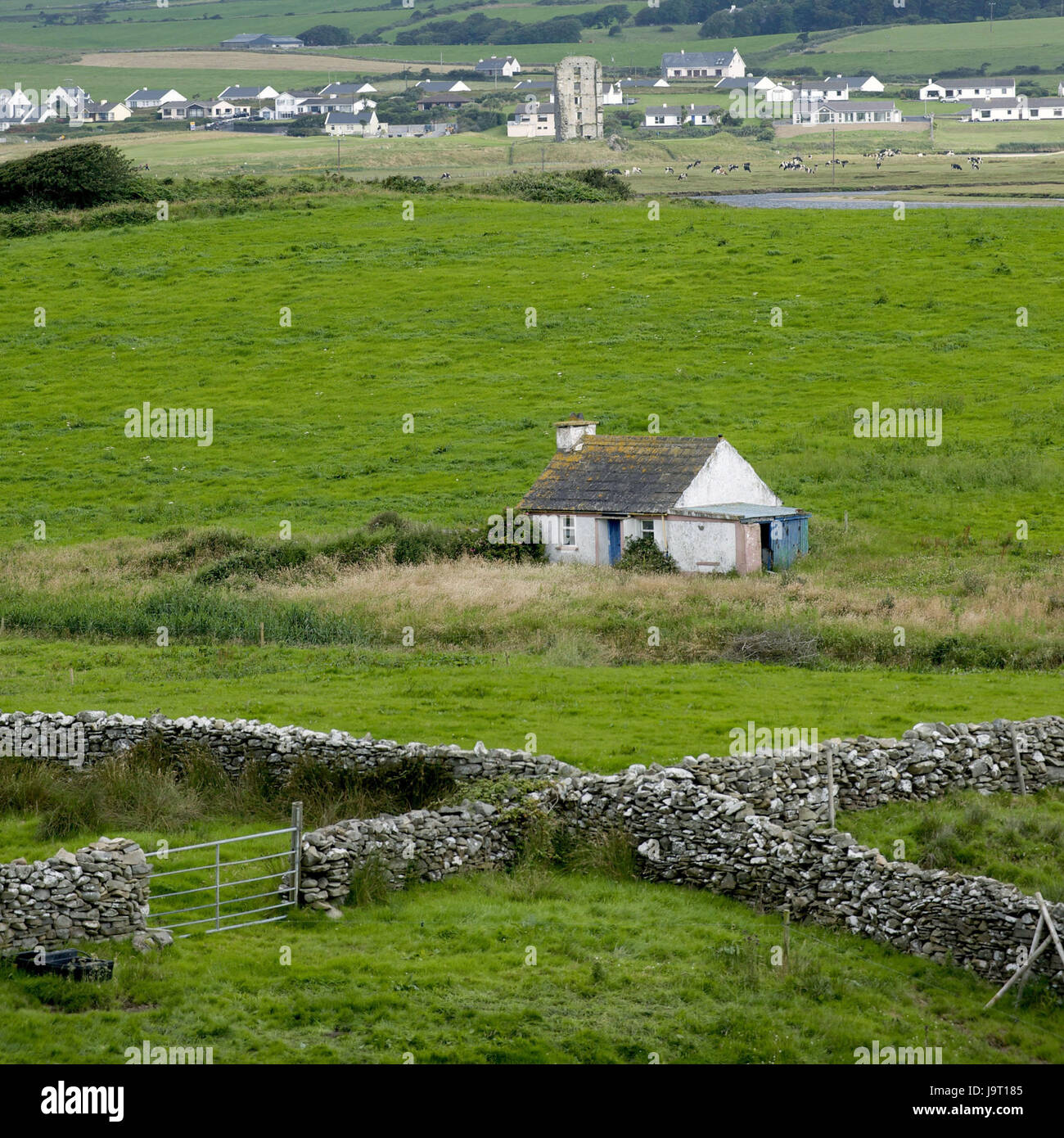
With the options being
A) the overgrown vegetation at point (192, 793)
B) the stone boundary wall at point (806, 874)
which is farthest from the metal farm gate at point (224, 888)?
the stone boundary wall at point (806, 874)

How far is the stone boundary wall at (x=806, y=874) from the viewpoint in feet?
56.6

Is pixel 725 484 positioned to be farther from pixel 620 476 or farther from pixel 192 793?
pixel 192 793

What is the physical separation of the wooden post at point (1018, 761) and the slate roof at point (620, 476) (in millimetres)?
17169

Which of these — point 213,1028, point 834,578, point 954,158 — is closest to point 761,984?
point 213,1028

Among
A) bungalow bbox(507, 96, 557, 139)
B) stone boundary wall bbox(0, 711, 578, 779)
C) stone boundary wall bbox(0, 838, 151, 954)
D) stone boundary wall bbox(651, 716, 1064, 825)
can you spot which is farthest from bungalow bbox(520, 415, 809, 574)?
bungalow bbox(507, 96, 557, 139)

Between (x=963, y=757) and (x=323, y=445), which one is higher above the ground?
(x=323, y=445)

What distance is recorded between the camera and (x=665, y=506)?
1561 inches

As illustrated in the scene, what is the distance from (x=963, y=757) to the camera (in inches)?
910

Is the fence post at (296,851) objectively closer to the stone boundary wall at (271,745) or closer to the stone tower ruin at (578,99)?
the stone boundary wall at (271,745)

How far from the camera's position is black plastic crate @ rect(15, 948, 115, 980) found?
646 inches

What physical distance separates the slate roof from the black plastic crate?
24970mm
